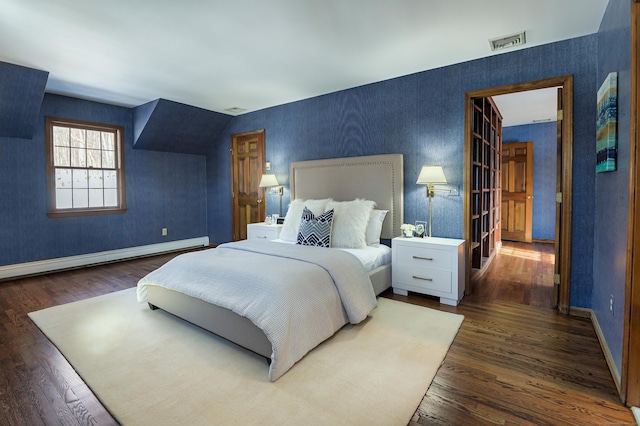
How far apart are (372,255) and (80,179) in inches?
192

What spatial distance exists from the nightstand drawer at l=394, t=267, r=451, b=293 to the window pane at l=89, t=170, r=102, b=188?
504cm

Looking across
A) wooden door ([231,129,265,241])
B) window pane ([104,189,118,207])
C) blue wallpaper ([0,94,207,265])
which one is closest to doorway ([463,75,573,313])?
wooden door ([231,129,265,241])

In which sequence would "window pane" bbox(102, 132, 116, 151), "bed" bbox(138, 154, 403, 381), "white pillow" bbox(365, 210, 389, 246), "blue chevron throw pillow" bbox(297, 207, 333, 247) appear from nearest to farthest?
"bed" bbox(138, 154, 403, 381), "blue chevron throw pillow" bbox(297, 207, 333, 247), "white pillow" bbox(365, 210, 389, 246), "window pane" bbox(102, 132, 116, 151)

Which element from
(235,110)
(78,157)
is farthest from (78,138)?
(235,110)

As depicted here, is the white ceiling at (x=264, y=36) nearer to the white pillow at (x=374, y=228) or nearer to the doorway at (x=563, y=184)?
the doorway at (x=563, y=184)

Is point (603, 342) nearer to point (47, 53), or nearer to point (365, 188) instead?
point (365, 188)

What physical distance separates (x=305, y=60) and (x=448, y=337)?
306cm

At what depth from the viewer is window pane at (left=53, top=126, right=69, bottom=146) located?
478 centimetres

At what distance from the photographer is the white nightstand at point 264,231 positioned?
4742 mm

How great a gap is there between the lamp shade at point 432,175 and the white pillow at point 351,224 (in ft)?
2.42

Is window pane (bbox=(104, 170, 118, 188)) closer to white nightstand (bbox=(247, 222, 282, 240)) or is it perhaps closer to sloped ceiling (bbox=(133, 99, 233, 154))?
sloped ceiling (bbox=(133, 99, 233, 154))

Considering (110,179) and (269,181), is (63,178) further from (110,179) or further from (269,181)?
(269,181)

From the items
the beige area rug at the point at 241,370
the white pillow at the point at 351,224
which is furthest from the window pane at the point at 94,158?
the white pillow at the point at 351,224

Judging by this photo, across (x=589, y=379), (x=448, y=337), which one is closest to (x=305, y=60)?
(x=448, y=337)
